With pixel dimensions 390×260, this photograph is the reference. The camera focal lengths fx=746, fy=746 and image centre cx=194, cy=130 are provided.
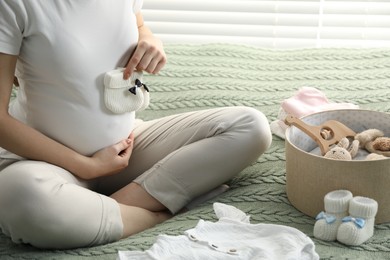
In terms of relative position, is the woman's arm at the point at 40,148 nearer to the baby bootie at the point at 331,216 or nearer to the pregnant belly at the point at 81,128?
the pregnant belly at the point at 81,128

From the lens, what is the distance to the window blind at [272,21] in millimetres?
2486

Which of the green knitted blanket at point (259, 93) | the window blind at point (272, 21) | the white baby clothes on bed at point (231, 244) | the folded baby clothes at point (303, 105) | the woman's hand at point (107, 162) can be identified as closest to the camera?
the white baby clothes on bed at point (231, 244)

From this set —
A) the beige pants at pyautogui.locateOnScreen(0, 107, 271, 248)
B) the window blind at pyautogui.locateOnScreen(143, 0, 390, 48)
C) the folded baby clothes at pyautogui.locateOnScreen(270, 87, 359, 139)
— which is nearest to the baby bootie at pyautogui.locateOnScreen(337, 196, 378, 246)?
the beige pants at pyautogui.locateOnScreen(0, 107, 271, 248)

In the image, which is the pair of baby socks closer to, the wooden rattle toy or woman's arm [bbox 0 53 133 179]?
the wooden rattle toy

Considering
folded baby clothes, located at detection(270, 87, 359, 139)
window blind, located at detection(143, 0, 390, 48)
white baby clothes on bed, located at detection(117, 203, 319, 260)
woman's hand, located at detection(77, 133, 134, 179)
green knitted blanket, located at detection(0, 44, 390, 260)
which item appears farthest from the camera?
window blind, located at detection(143, 0, 390, 48)

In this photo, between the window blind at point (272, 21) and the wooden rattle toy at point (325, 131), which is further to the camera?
the window blind at point (272, 21)

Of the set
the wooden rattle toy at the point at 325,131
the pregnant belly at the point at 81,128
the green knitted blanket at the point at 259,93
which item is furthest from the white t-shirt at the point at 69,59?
the wooden rattle toy at the point at 325,131

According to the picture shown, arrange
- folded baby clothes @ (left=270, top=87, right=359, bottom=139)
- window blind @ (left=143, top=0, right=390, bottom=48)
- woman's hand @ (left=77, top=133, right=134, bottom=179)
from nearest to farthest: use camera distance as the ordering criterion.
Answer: woman's hand @ (left=77, top=133, right=134, bottom=179), folded baby clothes @ (left=270, top=87, right=359, bottom=139), window blind @ (left=143, top=0, right=390, bottom=48)

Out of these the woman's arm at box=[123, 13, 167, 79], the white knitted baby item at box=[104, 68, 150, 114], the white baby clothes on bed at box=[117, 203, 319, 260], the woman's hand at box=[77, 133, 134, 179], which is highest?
the woman's arm at box=[123, 13, 167, 79]

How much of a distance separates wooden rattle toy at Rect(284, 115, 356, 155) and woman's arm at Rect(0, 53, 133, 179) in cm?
35

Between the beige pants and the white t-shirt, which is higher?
the white t-shirt

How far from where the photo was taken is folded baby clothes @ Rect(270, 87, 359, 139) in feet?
5.64

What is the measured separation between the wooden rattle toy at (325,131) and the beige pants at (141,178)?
0.08 meters

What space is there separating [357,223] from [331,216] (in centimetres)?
5
